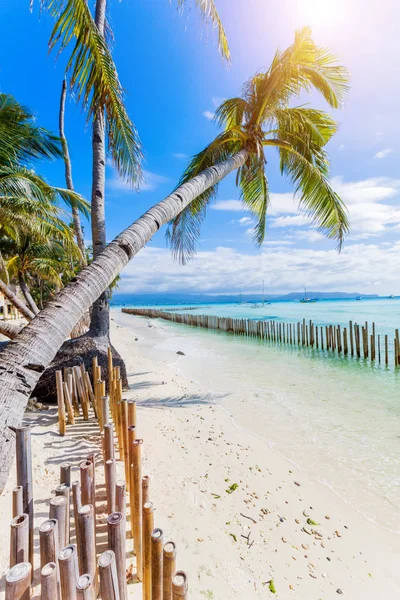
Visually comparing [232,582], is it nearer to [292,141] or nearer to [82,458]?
[82,458]

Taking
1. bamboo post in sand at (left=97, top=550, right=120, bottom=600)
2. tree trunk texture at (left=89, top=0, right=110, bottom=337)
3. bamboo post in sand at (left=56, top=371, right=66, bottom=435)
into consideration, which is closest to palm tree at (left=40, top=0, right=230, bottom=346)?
tree trunk texture at (left=89, top=0, right=110, bottom=337)

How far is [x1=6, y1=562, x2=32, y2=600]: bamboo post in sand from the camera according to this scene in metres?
1.10

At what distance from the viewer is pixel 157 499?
3045 mm

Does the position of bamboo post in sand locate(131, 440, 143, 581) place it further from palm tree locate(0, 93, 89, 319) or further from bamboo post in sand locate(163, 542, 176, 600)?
palm tree locate(0, 93, 89, 319)

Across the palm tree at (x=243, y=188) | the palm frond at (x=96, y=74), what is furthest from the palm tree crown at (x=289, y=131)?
the palm frond at (x=96, y=74)

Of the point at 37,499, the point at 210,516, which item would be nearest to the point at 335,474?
the point at 210,516

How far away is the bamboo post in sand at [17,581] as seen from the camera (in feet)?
3.62

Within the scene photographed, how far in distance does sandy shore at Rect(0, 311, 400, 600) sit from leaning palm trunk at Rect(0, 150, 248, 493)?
3.72 feet

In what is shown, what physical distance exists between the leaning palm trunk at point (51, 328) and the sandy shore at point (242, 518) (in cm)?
113

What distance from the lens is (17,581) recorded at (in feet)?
3.68

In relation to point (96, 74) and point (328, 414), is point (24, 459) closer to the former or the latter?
point (96, 74)

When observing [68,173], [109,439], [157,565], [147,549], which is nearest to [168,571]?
[157,565]

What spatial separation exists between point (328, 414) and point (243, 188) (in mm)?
6388

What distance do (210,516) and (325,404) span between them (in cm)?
514
